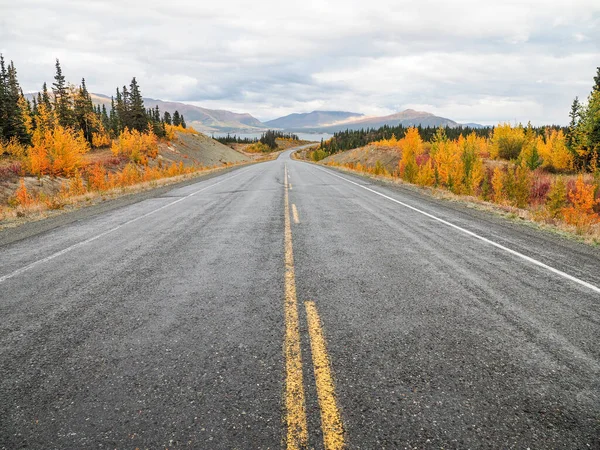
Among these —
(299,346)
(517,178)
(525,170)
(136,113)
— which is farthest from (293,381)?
(136,113)

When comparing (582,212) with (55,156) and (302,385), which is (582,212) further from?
(55,156)

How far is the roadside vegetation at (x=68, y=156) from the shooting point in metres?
17.6

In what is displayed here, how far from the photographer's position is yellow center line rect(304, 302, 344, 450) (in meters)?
2.06

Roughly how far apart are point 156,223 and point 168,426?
7.42m

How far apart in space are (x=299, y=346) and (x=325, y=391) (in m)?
0.63

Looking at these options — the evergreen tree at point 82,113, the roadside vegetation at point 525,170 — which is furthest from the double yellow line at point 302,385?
the evergreen tree at point 82,113

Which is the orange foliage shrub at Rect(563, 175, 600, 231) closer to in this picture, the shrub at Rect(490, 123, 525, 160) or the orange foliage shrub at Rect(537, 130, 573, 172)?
the orange foliage shrub at Rect(537, 130, 573, 172)

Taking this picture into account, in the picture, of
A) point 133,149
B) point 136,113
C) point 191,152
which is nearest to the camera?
point 133,149

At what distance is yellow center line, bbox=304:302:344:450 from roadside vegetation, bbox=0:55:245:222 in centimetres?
1244

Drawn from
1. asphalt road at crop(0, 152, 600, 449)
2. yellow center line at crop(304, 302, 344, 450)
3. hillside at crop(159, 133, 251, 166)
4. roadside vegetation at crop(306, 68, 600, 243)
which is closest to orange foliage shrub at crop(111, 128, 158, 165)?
hillside at crop(159, 133, 251, 166)

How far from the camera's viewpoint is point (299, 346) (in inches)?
120

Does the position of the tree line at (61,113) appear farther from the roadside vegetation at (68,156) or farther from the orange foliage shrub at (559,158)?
the orange foliage shrub at (559,158)

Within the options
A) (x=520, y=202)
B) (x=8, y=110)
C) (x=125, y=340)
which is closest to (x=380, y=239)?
(x=125, y=340)

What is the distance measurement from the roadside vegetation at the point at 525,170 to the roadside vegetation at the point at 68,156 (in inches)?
714
